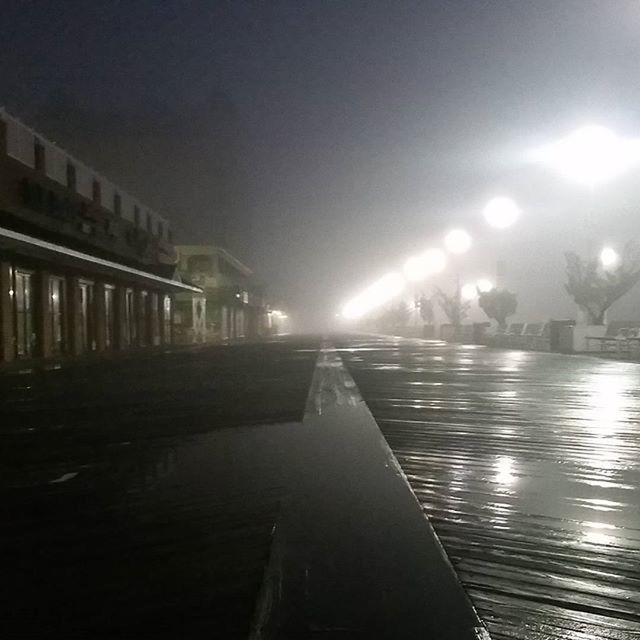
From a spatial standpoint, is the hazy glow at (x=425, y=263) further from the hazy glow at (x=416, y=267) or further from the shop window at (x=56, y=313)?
the shop window at (x=56, y=313)

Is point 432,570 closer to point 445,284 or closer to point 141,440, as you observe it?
point 141,440

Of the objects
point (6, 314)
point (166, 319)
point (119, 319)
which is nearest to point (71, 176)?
point (119, 319)

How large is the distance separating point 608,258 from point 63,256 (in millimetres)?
24741

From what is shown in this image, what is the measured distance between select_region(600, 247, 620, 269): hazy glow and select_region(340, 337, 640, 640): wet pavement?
21003 millimetres

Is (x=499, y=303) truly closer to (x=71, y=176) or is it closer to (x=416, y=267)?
(x=416, y=267)

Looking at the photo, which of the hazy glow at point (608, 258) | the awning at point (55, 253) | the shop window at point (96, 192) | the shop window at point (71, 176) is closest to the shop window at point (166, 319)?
the shop window at point (96, 192)

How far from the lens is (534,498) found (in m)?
5.38

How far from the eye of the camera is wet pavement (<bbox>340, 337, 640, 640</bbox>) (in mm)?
3371

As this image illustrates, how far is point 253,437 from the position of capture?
810 cm

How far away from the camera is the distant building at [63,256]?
24.0 metres

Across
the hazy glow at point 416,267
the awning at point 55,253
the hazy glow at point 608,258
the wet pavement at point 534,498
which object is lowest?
the wet pavement at point 534,498

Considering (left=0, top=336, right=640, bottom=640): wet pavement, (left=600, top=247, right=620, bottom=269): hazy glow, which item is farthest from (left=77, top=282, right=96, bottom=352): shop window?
(left=600, top=247, right=620, bottom=269): hazy glow

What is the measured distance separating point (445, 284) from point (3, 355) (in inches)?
2158

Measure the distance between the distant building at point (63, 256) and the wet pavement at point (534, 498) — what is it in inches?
518
